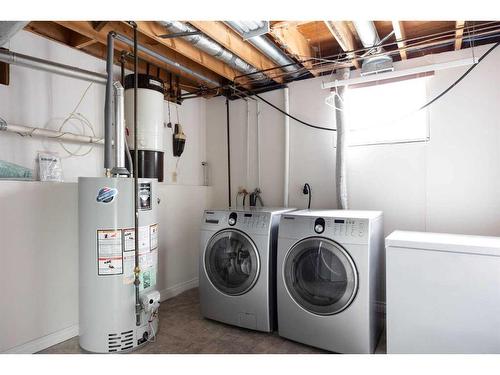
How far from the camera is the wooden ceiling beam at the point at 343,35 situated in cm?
217

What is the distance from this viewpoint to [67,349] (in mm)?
2156

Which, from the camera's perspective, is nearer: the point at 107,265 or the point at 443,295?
the point at 443,295

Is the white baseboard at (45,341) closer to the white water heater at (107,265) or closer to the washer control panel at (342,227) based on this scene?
the white water heater at (107,265)

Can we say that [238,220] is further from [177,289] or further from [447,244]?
[447,244]

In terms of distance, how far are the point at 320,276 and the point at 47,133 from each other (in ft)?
7.62

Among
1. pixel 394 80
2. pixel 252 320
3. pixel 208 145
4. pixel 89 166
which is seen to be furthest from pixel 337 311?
pixel 208 145

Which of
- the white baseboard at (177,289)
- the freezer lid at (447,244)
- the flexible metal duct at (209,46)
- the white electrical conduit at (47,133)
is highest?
the flexible metal duct at (209,46)

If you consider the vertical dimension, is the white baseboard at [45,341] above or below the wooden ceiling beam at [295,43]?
below

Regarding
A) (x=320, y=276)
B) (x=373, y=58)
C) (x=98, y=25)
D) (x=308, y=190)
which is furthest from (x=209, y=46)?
(x=320, y=276)

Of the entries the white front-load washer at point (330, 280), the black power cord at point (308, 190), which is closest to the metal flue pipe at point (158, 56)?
the black power cord at point (308, 190)

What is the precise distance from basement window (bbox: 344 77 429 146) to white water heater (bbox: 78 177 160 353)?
7.10 feet

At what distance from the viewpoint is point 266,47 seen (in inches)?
99.3

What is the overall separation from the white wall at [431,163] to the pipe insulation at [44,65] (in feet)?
6.25

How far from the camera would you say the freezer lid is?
5.57 ft
